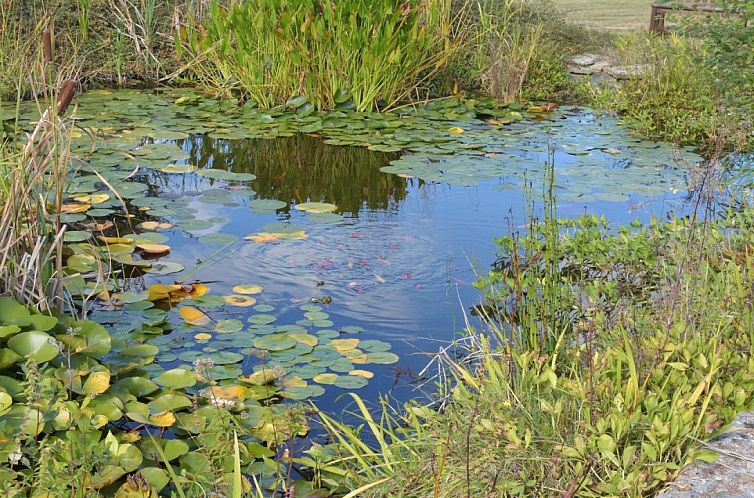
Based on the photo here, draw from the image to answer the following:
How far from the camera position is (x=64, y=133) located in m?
3.14

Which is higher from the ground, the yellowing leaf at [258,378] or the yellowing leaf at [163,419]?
the yellowing leaf at [163,419]

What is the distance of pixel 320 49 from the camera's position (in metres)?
7.24

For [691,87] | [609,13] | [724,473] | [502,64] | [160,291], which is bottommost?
[160,291]

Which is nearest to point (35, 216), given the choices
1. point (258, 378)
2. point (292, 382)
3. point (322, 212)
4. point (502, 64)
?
point (258, 378)

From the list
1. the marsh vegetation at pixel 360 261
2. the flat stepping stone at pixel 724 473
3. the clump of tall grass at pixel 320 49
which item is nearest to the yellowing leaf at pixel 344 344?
the marsh vegetation at pixel 360 261

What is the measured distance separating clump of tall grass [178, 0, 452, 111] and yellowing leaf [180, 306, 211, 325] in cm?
384

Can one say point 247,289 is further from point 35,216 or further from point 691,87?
point 691,87

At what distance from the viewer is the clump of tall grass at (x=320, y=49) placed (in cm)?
714

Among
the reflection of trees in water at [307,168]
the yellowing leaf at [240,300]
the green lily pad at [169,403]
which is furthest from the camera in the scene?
the reflection of trees in water at [307,168]

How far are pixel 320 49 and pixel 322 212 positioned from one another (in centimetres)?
257

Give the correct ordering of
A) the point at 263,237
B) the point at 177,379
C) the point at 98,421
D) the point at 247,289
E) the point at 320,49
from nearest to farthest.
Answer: the point at 98,421 < the point at 177,379 < the point at 247,289 < the point at 263,237 < the point at 320,49

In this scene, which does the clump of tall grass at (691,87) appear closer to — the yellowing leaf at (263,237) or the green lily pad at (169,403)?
the yellowing leaf at (263,237)

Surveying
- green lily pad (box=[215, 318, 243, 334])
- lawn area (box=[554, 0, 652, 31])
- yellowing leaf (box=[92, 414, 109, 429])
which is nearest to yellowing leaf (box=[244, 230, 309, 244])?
green lily pad (box=[215, 318, 243, 334])

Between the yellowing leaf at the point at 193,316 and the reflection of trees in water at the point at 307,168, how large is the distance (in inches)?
68.2
